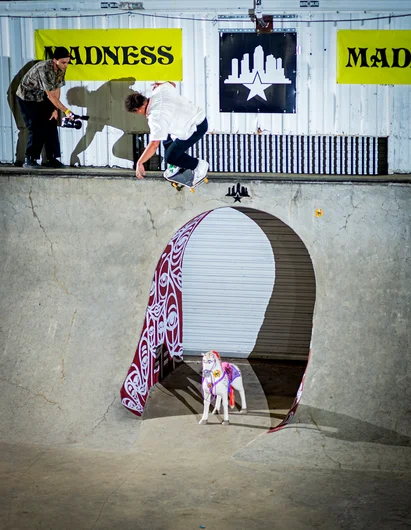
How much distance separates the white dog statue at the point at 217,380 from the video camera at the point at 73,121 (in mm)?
3672

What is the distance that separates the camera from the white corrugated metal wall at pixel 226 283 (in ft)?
43.7

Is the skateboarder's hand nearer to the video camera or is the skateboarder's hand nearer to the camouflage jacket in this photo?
the video camera

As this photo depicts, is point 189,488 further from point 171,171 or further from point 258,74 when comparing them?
point 258,74

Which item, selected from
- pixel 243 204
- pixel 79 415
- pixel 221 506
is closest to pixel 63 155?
pixel 243 204

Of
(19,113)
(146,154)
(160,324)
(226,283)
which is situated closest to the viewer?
(146,154)

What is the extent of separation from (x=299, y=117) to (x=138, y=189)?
2.47 meters

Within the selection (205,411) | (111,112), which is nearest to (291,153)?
(111,112)

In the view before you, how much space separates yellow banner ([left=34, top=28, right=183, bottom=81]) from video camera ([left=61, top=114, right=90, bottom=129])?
640 millimetres

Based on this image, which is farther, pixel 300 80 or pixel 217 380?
pixel 300 80

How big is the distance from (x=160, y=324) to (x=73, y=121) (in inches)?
139

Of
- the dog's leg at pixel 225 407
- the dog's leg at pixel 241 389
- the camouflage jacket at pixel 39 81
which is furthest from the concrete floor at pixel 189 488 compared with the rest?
the camouflage jacket at pixel 39 81

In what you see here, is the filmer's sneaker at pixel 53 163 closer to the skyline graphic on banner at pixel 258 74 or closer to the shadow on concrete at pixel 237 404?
the skyline graphic on banner at pixel 258 74

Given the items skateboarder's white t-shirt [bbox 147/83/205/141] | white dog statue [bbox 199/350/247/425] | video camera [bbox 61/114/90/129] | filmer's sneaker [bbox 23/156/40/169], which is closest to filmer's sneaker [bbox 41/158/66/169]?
filmer's sneaker [bbox 23/156/40/169]

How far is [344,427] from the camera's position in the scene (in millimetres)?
10070
